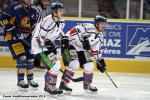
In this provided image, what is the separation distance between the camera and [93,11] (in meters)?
11.0

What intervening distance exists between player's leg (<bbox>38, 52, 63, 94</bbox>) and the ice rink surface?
3.7 inches

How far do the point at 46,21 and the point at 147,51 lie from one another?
11.8 feet

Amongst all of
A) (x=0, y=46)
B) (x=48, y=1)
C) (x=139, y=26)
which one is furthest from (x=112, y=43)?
(x=0, y=46)

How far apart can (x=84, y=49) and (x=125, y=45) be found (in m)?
2.85

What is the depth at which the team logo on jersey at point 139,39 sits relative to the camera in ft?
34.2

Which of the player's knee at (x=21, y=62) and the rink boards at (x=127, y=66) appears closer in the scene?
the player's knee at (x=21, y=62)

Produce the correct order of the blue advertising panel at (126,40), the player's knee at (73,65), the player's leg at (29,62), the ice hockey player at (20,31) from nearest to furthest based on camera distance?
the player's knee at (73,65) < the ice hockey player at (20,31) < the player's leg at (29,62) < the blue advertising panel at (126,40)

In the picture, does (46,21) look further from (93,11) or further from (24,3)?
(93,11)

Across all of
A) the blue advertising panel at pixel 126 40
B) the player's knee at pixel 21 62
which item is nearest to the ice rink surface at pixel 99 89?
the player's knee at pixel 21 62

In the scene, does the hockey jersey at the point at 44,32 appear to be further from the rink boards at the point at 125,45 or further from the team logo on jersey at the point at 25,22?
the rink boards at the point at 125,45

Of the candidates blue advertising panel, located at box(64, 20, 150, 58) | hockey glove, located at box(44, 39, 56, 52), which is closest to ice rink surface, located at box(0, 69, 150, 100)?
blue advertising panel, located at box(64, 20, 150, 58)

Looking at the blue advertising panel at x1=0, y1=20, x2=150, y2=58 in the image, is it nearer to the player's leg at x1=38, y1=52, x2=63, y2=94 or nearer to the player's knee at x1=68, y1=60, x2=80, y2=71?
the player's knee at x1=68, y1=60, x2=80, y2=71

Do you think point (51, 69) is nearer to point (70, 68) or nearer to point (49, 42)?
point (49, 42)

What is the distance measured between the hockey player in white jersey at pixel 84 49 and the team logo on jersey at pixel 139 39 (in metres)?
2.78
